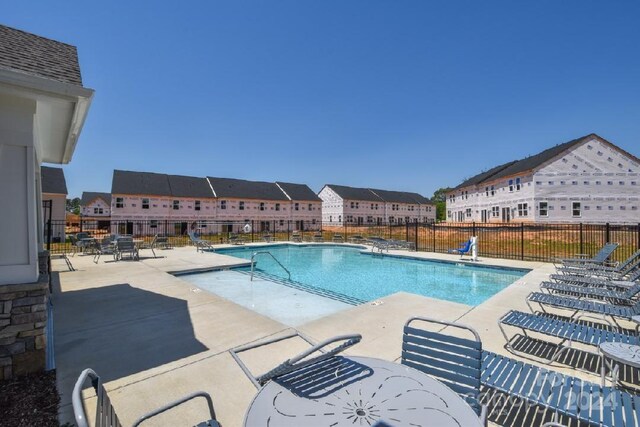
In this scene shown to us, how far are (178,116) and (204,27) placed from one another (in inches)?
384

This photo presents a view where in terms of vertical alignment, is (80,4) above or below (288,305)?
above

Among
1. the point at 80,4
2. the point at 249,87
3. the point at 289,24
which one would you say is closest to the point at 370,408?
the point at 80,4

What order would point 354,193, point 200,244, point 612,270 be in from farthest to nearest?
point 354,193
point 200,244
point 612,270

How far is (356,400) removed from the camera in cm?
175

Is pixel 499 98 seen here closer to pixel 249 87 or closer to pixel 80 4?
pixel 249 87

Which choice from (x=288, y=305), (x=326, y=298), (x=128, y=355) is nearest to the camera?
(x=128, y=355)

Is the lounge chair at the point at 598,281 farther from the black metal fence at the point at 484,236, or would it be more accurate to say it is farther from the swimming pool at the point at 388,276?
the black metal fence at the point at 484,236

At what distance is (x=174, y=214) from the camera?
124 ft

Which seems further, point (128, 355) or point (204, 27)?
point (204, 27)

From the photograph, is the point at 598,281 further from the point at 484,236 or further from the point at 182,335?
the point at 484,236

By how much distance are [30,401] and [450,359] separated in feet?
13.3

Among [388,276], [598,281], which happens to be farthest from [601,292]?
[388,276]

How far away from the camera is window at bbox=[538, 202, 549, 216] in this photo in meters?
31.1

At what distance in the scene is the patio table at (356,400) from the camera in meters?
1.55
